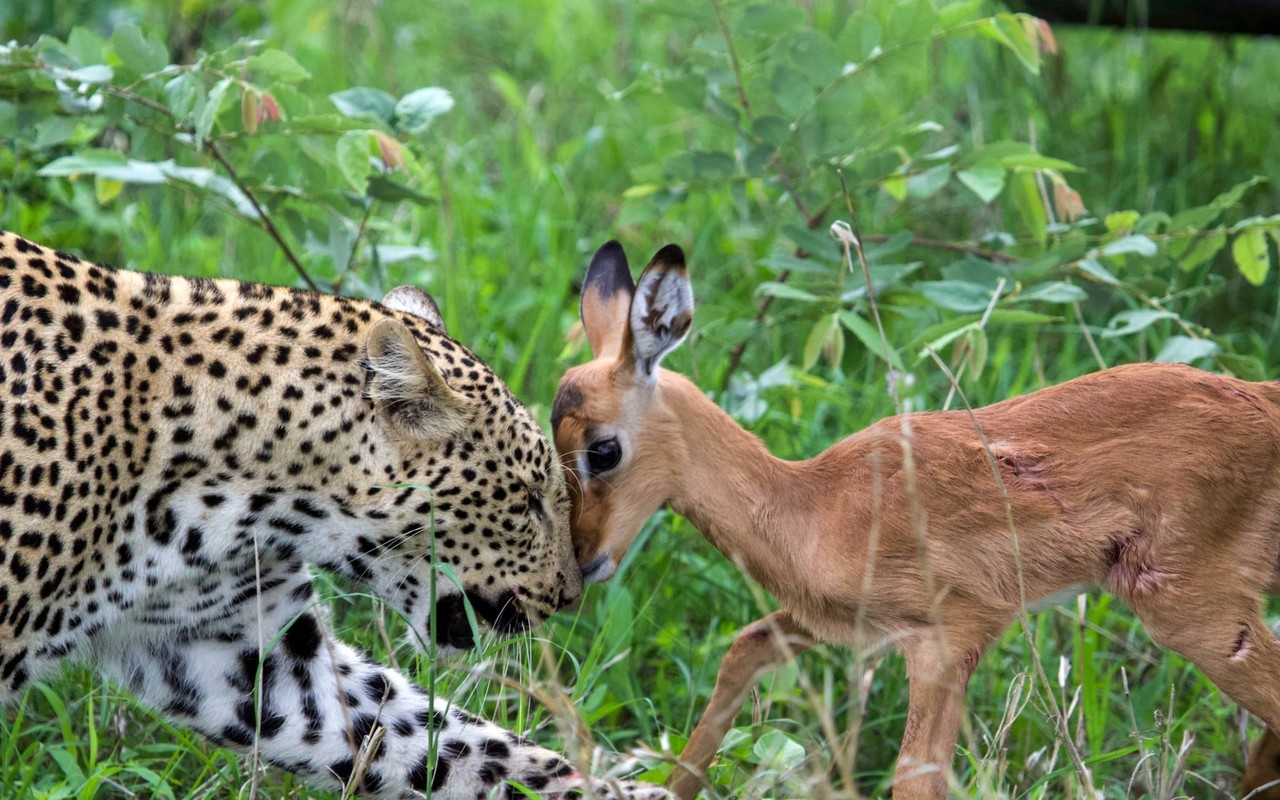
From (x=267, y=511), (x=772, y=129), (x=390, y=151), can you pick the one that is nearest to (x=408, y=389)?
(x=267, y=511)

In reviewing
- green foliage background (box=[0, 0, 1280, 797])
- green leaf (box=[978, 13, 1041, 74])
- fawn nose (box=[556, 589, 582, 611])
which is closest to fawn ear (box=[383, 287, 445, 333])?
green foliage background (box=[0, 0, 1280, 797])

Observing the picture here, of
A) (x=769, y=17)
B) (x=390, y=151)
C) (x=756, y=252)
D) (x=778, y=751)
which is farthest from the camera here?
(x=756, y=252)

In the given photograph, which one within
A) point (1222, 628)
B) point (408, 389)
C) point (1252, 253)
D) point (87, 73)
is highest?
point (87, 73)

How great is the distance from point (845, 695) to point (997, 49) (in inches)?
157

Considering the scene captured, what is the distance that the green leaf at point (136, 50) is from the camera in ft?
13.9

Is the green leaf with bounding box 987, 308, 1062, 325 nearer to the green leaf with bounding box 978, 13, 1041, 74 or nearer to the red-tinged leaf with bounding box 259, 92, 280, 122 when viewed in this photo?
the green leaf with bounding box 978, 13, 1041, 74

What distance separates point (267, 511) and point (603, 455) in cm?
85

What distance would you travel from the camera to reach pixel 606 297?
4.20 metres

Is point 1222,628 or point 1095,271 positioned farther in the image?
point 1095,271

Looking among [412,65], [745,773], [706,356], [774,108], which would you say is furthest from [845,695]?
[412,65]

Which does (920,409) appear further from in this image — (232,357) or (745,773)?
(232,357)

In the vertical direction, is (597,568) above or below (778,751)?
above

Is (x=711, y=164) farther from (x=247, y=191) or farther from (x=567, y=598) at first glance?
(x=567, y=598)

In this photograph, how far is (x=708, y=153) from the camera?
16.3ft
